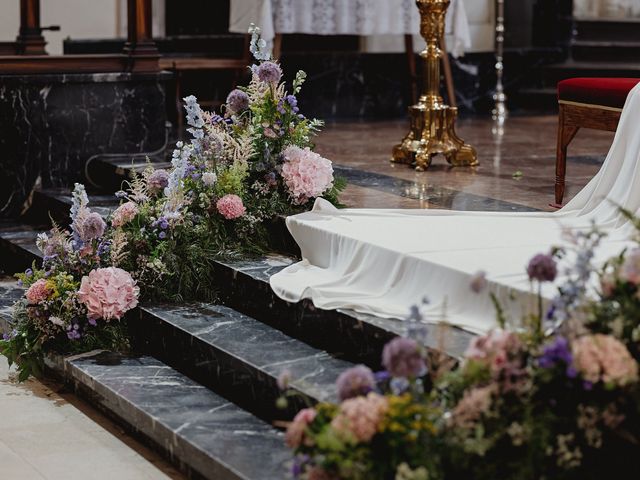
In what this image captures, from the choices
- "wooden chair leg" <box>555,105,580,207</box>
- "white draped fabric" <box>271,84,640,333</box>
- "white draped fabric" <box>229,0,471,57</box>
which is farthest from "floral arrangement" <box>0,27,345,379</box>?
→ "white draped fabric" <box>229,0,471,57</box>

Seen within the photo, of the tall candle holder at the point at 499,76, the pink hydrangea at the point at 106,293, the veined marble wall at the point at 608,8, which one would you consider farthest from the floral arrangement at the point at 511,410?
the veined marble wall at the point at 608,8

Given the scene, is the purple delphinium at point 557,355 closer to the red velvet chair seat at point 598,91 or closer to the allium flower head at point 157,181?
the allium flower head at point 157,181

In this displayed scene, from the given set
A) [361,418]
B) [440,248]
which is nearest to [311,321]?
[440,248]

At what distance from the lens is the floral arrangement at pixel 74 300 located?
4.62 meters

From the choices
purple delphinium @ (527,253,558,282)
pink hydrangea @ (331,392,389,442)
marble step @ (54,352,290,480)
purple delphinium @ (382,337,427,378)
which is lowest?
marble step @ (54,352,290,480)

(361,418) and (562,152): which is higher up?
(562,152)

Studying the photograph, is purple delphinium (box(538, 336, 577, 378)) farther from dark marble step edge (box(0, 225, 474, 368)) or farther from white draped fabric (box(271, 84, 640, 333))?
white draped fabric (box(271, 84, 640, 333))

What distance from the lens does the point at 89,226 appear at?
4625 mm

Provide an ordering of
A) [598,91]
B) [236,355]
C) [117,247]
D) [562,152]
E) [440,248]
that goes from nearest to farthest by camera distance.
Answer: [236,355] < [440,248] < [117,247] < [598,91] < [562,152]

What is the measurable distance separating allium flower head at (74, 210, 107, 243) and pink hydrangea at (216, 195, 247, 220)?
0.50 metres

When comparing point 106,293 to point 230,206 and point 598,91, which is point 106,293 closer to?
point 230,206

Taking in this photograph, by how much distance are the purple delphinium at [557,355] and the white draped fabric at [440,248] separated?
0.69 meters

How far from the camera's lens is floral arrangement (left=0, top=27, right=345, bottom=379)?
4664 millimetres

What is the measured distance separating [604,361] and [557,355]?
0.37 feet
